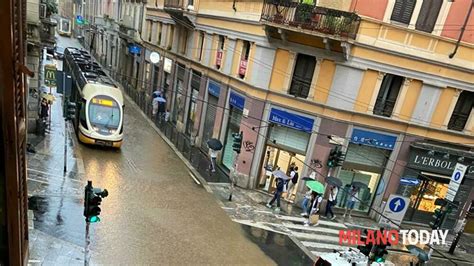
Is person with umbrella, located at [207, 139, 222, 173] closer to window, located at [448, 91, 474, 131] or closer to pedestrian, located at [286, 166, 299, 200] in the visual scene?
pedestrian, located at [286, 166, 299, 200]

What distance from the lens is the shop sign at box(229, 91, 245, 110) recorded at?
19266 mm

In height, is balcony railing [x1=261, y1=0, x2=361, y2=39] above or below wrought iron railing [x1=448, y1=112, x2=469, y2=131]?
above

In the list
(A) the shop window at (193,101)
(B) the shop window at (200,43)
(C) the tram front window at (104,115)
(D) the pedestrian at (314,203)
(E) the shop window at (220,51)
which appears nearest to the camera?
(D) the pedestrian at (314,203)

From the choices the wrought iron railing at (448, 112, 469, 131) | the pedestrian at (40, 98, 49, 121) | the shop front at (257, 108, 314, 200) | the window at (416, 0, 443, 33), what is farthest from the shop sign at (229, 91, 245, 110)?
the pedestrian at (40, 98, 49, 121)

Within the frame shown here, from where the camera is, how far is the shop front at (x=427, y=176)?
17000mm

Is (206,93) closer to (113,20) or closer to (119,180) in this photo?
(119,180)

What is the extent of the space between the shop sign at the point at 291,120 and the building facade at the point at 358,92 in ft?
0.15

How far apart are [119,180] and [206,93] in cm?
907

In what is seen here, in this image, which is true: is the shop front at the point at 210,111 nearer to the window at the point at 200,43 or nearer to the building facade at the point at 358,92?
the building facade at the point at 358,92

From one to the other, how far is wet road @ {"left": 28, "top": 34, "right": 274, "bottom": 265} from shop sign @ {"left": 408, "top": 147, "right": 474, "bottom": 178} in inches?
346

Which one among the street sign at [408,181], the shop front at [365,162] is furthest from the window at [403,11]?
the street sign at [408,181]

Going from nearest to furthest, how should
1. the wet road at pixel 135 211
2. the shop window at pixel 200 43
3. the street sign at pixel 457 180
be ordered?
the wet road at pixel 135 211
the street sign at pixel 457 180
the shop window at pixel 200 43

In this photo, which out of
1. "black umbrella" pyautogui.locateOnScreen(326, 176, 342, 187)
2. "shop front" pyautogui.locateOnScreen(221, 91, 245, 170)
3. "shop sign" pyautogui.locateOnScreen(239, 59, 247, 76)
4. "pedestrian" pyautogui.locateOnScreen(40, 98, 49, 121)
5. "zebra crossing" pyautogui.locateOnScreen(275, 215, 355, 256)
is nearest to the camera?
"zebra crossing" pyautogui.locateOnScreen(275, 215, 355, 256)

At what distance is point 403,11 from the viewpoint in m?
15.6
